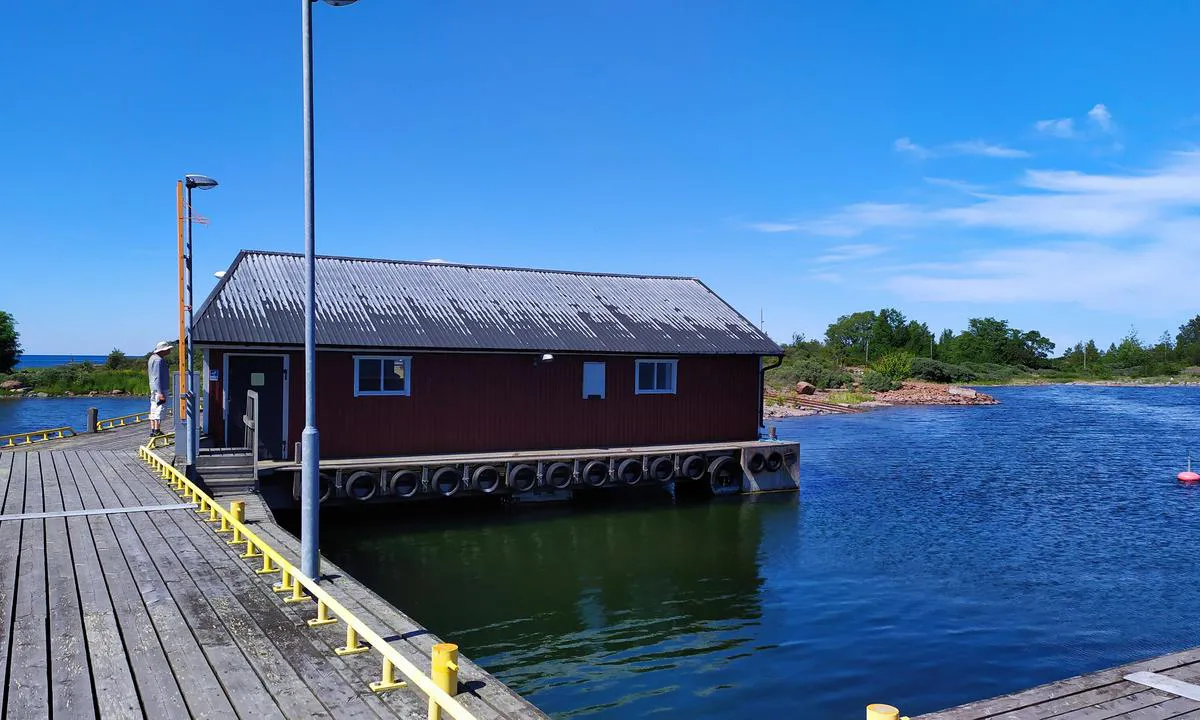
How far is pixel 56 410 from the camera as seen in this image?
56688 millimetres

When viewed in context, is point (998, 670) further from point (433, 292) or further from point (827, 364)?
point (827, 364)

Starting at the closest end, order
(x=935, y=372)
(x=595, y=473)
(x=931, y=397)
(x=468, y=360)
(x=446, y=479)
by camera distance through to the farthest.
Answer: (x=446, y=479) < (x=468, y=360) < (x=595, y=473) < (x=931, y=397) < (x=935, y=372)

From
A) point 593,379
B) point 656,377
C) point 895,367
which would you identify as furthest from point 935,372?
point 593,379

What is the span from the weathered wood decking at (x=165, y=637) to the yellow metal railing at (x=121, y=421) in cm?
1683

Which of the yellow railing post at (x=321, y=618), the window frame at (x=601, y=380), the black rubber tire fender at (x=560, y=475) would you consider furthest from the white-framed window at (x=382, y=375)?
the yellow railing post at (x=321, y=618)

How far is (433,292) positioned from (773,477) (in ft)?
35.3

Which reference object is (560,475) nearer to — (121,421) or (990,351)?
(121,421)

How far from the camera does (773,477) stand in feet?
75.7

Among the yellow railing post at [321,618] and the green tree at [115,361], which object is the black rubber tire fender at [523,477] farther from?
the green tree at [115,361]

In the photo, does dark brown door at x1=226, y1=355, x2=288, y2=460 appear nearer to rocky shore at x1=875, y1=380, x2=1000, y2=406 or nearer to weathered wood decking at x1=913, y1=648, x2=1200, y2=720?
weathered wood decking at x1=913, y1=648, x2=1200, y2=720

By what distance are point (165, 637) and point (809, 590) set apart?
10.5m

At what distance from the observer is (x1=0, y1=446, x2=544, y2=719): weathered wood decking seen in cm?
594

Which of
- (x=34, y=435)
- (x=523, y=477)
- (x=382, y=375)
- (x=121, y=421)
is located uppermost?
(x=382, y=375)

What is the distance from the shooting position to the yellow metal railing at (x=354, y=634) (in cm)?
545
